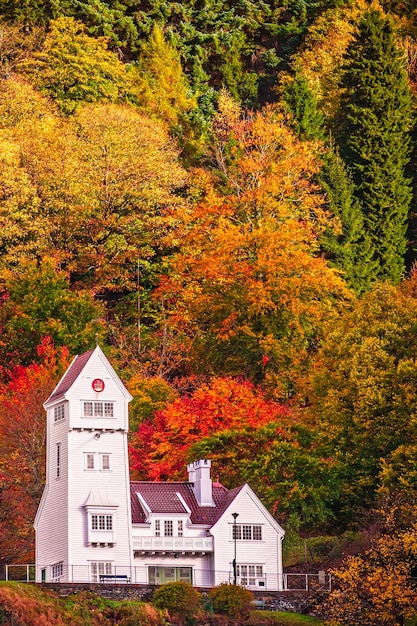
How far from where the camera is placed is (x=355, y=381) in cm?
11694

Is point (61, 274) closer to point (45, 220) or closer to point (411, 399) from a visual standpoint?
point (45, 220)

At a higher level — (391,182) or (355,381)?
(391,182)

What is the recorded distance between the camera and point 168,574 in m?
111

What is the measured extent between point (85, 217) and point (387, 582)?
52.5 metres

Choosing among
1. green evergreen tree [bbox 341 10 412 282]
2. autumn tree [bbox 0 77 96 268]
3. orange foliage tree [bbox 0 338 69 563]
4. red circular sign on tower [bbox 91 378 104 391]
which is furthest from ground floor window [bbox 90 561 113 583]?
green evergreen tree [bbox 341 10 412 282]

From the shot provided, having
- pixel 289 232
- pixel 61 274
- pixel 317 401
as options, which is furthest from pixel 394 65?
pixel 317 401

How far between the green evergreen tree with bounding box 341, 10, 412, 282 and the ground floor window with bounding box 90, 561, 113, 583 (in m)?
48.5

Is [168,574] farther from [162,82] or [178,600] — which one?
[162,82]

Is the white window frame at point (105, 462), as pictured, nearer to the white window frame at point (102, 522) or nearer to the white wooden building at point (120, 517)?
the white wooden building at point (120, 517)

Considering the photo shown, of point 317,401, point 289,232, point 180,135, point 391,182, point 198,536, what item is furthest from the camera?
point 180,135

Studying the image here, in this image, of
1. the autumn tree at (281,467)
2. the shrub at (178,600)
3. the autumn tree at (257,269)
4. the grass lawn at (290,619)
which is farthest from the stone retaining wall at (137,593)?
the autumn tree at (257,269)

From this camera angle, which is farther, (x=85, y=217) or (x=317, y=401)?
(x=85, y=217)

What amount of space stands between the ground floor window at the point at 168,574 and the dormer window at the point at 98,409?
9.30m

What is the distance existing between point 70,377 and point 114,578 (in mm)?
13420
